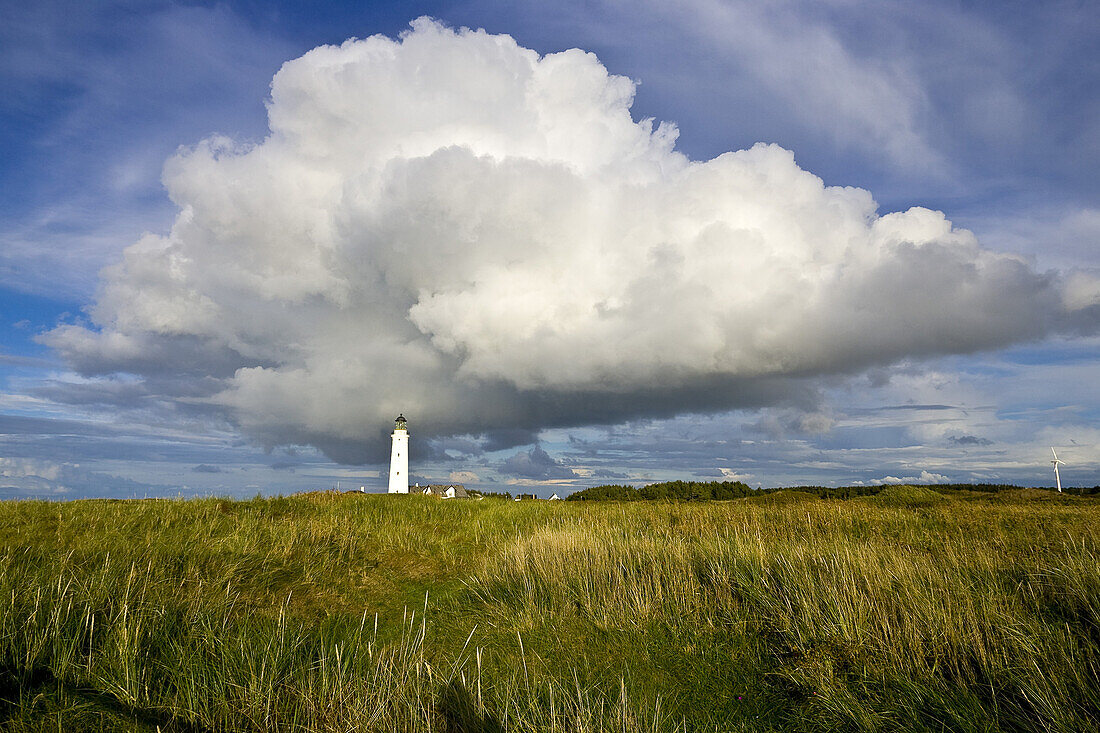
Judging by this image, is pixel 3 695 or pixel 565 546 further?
pixel 565 546

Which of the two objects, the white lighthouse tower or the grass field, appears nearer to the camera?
the grass field

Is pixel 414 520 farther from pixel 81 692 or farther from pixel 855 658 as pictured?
pixel 855 658

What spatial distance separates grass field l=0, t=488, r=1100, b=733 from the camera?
5.38 m

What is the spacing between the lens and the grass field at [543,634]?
5.38m

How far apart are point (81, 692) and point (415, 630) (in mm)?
4722

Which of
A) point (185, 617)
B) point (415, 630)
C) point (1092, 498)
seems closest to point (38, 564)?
point (185, 617)

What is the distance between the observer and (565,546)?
41.8ft

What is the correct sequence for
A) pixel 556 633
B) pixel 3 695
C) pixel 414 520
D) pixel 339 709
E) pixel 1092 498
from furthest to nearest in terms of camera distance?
pixel 1092 498, pixel 414 520, pixel 556 633, pixel 3 695, pixel 339 709

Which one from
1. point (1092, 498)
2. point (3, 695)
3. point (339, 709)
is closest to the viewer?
point (339, 709)

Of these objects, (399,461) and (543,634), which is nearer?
(543,634)

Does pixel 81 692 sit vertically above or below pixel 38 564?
below

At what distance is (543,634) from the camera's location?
8.73 m

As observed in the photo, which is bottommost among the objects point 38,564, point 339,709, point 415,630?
point 415,630

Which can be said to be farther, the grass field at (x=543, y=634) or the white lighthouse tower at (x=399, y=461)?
the white lighthouse tower at (x=399, y=461)
